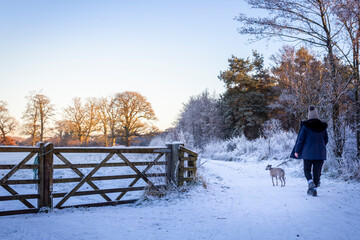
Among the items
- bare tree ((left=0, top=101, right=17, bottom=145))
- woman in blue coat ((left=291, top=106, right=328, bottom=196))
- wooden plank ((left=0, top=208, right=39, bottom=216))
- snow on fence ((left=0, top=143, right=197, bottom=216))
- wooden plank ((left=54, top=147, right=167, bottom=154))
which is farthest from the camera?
bare tree ((left=0, top=101, right=17, bottom=145))

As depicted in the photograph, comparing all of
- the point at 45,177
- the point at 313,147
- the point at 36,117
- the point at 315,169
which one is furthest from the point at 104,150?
the point at 36,117

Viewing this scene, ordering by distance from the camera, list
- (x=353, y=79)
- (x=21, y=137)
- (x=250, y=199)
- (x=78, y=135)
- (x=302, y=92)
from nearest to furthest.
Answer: (x=250, y=199), (x=353, y=79), (x=302, y=92), (x=21, y=137), (x=78, y=135)

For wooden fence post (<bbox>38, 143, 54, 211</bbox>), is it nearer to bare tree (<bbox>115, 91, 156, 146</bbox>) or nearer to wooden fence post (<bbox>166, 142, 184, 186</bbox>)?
wooden fence post (<bbox>166, 142, 184, 186</bbox>)

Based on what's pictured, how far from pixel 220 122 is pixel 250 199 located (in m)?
34.0

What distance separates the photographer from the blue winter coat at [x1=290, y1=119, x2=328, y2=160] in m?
5.95

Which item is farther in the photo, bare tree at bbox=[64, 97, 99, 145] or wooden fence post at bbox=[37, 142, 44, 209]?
bare tree at bbox=[64, 97, 99, 145]

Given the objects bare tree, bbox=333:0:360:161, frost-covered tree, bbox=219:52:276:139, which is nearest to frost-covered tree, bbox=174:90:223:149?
frost-covered tree, bbox=219:52:276:139

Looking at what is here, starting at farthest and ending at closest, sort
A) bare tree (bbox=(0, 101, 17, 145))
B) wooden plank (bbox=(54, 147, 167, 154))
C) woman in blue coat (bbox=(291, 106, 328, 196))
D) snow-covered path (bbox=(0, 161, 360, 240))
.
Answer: bare tree (bbox=(0, 101, 17, 145))
woman in blue coat (bbox=(291, 106, 328, 196))
wooden plank (bbox=(54, 147, 167, 154))
snow-covered path (bbox=(0, 161, 360, 240))

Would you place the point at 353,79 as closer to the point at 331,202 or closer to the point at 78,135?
the point at 331,202

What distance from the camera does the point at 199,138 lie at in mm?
39125

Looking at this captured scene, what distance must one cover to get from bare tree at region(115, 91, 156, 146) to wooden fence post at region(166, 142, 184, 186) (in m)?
34.7

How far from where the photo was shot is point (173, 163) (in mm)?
6934

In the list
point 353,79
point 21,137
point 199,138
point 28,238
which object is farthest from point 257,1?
point 21,137

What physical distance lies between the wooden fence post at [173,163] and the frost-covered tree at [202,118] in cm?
2920
